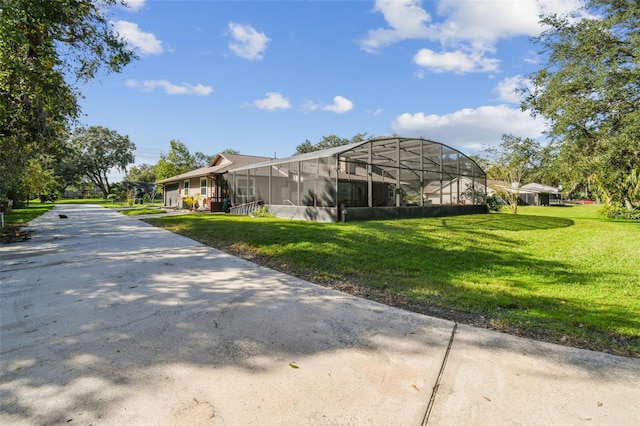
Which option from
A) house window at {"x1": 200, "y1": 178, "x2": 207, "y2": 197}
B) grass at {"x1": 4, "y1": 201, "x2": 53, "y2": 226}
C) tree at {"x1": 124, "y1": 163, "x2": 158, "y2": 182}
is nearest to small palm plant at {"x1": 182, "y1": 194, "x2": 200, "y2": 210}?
house window at {"x1": 200, "y1": 178, "x2": 207, "y2": 197}

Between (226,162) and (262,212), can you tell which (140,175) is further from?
(262,212)

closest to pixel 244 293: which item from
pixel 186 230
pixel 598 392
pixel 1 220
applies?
pixel 598 392

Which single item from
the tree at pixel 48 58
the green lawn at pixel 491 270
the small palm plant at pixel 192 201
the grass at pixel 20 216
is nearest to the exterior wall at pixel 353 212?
the green lawn at pixel 491 270

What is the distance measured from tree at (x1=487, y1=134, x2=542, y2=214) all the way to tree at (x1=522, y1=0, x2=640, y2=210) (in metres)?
6.53

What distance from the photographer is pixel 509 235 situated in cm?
888

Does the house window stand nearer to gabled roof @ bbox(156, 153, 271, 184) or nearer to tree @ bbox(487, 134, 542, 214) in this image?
gabled roof @ bbox(156, 153, 271, 184)

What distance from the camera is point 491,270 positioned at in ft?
17.9

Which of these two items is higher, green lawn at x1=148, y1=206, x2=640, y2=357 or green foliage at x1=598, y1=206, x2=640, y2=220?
green foliage at x1=598, y1=206, x2=640, y2=220

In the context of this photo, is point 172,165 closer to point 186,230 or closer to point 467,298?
point 186,230

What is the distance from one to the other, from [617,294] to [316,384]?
482cm

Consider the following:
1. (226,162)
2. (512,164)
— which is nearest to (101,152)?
(226,162)

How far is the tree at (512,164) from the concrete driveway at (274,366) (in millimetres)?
21303

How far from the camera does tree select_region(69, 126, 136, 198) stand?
4904 cm

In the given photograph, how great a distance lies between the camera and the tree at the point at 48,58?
6.21 m
